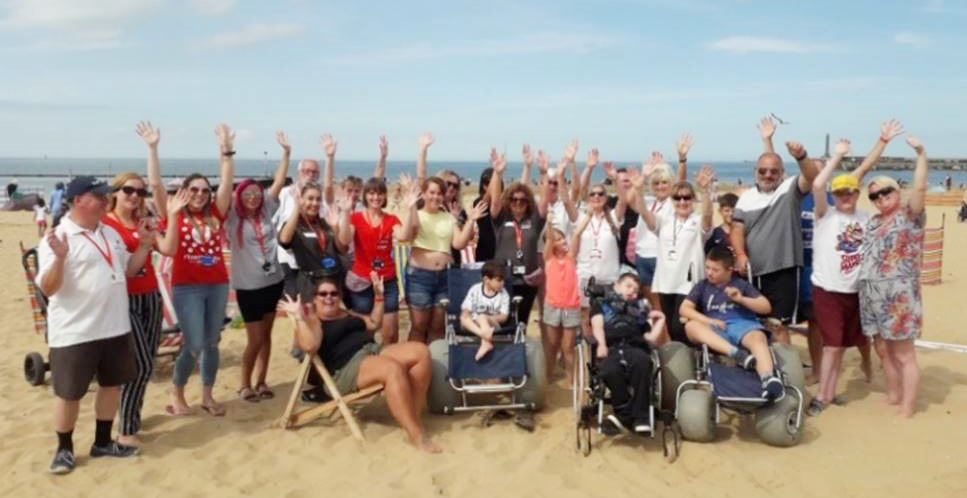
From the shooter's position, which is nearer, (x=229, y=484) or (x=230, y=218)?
(x=229, y=484)

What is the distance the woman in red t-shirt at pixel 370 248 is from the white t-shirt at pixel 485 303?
2.08ft

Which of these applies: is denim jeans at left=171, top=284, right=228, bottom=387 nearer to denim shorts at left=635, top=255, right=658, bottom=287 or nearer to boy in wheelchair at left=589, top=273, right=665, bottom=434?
boy in wheelchair at left=589, top=273, right=665, bottom=434

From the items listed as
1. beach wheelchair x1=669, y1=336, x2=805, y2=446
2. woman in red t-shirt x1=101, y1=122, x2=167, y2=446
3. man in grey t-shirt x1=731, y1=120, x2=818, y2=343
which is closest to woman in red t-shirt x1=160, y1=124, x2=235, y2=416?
woman in red t-shirt x1=101, y1=122, x2=167, y2=446

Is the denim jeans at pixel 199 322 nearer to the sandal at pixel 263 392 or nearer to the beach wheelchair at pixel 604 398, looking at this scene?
the sandal at pixel 263 392

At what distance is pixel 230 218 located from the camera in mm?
5402

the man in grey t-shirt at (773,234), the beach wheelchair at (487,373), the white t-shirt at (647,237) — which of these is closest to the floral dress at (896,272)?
the man in grey t-shirt at (773,234)

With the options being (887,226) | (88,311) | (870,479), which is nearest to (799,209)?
(887,226)

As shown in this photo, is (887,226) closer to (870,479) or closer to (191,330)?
(870,479)

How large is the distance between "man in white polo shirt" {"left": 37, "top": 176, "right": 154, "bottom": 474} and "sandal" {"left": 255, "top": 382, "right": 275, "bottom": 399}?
4.94 feet

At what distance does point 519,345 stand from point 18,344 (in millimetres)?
5715

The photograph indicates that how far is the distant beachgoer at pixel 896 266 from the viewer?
522 centimetres

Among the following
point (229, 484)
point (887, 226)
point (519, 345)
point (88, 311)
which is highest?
point (887, 226)

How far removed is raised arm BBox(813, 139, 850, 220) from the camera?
528 centimetres

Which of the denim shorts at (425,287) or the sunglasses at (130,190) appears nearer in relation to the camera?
the sunglasses at (130,190)
